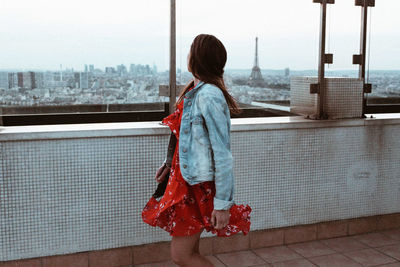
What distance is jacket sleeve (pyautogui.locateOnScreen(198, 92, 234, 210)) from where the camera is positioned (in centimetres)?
208

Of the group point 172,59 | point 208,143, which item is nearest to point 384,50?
point 172,59

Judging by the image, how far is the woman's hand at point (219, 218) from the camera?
2.11 m

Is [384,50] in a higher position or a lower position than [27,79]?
higher

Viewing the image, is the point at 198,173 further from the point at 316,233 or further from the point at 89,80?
the point at 316,233

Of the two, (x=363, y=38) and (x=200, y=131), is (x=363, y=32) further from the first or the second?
(x=200, y=131)

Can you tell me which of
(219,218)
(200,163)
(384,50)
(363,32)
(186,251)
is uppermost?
(363,32)

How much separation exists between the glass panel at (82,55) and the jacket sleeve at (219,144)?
135cm

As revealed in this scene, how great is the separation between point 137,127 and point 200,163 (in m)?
1.18

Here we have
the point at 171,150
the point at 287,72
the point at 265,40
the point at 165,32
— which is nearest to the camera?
the point at 171,150

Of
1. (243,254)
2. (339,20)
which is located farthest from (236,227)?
(339,20)

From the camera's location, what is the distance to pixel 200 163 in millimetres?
2117

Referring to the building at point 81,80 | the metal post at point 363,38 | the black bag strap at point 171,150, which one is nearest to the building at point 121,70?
the building at point 81,80

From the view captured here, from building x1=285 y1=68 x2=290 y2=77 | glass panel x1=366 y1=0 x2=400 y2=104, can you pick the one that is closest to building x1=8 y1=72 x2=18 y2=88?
building x1=285 y1=68 x2=290 y2=77

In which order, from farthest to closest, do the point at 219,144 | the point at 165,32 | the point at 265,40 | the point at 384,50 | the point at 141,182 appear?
the point at 384,50 → the point at 265,40 → the point at 165,32 → the point at 141,182 → the point at 219,144
